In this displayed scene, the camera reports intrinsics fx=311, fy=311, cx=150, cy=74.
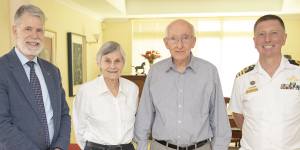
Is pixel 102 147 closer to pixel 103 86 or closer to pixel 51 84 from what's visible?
pixel 103 86

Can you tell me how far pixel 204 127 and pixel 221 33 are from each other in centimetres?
571

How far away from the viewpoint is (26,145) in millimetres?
1721

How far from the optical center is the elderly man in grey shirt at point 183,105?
6.88ft

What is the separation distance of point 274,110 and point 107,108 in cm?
113

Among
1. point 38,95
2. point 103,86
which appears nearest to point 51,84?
point 38,95

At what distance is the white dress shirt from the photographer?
2195 mm

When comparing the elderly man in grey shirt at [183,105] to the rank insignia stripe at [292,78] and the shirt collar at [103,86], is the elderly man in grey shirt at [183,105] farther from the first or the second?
the rank insignia stripe at [292,78]

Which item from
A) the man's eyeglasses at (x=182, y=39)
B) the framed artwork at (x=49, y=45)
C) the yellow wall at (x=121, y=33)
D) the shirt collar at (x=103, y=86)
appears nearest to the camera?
the man's eyeglasses at (x=182, y=39)

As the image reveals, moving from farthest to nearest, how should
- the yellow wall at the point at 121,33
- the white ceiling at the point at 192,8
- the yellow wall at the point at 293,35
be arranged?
the yellow wall at the point at 121,33
the yellow wall at the point at 293,35
the white ceiling at the point at 192,8

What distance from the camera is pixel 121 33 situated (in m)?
7.71

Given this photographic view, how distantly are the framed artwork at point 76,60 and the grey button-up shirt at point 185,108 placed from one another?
3.32 metres

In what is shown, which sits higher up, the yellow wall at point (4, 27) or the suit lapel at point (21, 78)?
the yellow wall at point (4, 27)

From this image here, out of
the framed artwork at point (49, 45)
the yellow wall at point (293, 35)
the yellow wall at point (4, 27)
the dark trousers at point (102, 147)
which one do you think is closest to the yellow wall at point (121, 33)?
the framed artwork at point (49, 45)

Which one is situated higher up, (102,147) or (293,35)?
(293,35)
